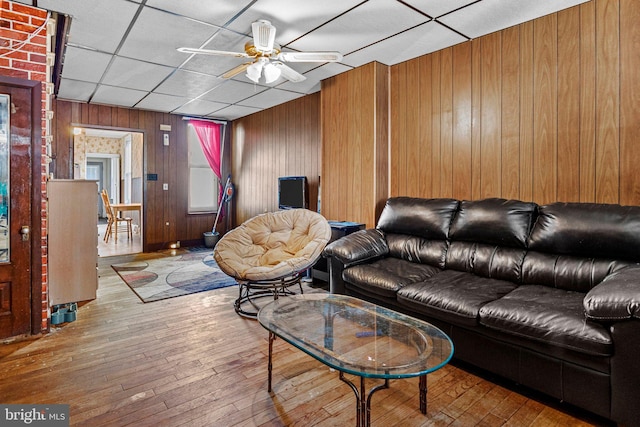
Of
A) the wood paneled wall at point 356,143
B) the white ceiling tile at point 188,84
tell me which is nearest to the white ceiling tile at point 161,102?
the white ceiling tile at point 188,84

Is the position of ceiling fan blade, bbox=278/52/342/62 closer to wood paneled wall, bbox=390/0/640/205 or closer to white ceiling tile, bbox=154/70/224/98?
wood paneled wall, bbox=390/0/640/205

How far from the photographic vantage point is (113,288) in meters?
4.16

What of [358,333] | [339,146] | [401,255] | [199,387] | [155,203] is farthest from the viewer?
[155,203]

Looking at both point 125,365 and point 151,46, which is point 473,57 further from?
point 125,365

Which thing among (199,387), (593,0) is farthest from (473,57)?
(199,387)

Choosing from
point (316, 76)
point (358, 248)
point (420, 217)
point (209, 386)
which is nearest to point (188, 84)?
point (316, 76)

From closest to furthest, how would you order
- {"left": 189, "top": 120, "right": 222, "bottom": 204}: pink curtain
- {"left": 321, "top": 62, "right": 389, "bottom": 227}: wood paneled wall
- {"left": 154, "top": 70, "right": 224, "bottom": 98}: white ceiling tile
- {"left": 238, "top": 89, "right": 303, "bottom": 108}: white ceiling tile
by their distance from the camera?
{"left": 321, "top": 62, "right": 389, "bottom": 227}: wood paneled wall, {"left": 154, "top": 70, "right": 224, "bottom": 98}: white ceiling tile, {"left": 238, "top": 89, "right": 303, "bottom": 108}: white ceiling tile, {"left": 189, "top": 120, "right": 222, "bottom": 204}: pink curtain

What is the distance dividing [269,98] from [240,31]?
7.78 feet

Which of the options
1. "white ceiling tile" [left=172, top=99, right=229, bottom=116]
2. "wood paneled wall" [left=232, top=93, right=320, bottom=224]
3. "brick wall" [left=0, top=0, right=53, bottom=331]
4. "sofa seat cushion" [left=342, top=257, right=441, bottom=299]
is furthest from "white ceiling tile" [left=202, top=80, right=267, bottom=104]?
"sofa seat cushion" [left=342, top=257, right=441, bottom=299]

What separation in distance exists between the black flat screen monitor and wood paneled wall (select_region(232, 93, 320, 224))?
0.73 ft

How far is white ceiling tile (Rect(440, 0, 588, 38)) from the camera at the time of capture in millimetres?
2695

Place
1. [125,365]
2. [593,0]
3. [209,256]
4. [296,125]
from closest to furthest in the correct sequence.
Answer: [125,365] → [593,0] → [296,125] → [209,256]

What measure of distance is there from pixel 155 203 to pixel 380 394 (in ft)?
19.0

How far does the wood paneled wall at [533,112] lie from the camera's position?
2.57 metres
